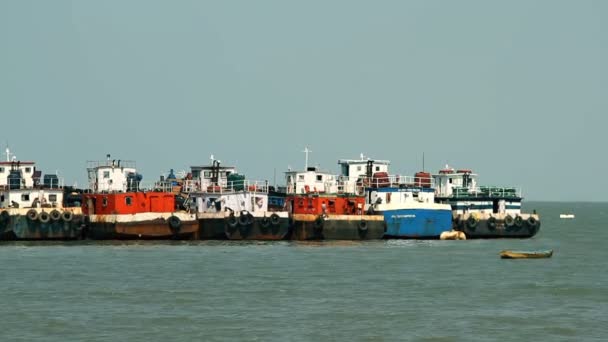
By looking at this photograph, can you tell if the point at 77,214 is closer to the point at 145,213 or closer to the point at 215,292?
the point at 145,213

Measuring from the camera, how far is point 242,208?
85.6m

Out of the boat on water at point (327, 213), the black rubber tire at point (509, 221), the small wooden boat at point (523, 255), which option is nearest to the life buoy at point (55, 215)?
the boat on water at point (327, 213)

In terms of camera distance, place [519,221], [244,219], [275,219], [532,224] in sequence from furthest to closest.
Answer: [532,224]
[519,221]
[275,219]
[244,219]

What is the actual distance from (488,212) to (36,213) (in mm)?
37605

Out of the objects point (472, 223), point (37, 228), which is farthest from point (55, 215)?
point (472, 223)

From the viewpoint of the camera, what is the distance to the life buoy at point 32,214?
80.1m

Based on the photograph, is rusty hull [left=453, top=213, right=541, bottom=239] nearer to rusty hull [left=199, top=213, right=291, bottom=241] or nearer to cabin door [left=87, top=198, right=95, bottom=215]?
rusty hull [left=199, top=213, right=291, bottom=241]

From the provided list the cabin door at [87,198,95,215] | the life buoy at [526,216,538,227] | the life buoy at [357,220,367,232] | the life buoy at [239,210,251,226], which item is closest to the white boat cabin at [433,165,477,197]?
the life buoy at [526,216,538,227]

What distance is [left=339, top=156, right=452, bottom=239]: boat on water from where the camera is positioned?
87375mm

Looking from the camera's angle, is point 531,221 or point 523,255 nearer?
point 523,255

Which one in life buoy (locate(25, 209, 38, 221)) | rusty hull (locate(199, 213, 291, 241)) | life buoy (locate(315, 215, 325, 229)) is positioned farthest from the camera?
life buoy (locate(315, 215, 325, 229))

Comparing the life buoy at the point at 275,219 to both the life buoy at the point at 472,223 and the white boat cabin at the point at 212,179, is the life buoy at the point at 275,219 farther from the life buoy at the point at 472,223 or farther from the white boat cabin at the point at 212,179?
the life buoy at the point at 472,223

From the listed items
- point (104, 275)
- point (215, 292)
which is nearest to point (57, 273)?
point (104, 275)

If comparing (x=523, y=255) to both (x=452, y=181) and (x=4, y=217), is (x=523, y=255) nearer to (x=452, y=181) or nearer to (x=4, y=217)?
(x=452, y=181)
